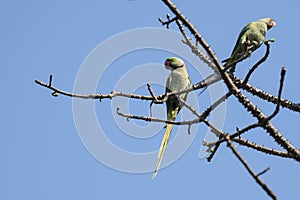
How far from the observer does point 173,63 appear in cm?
487

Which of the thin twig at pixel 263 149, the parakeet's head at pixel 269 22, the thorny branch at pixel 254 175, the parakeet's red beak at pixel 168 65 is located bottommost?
the thorny branch at pixel 254 175

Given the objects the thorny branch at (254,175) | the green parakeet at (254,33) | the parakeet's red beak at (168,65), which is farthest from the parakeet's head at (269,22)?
the thorny branch at (254,175)

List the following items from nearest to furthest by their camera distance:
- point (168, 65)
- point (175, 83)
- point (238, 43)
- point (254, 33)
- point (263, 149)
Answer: point (263, 149) → point (238, 43) → point (254, 33) → point (175, 83) → point (168, 65)

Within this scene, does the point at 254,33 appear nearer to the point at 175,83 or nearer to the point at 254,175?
the point at 175,83

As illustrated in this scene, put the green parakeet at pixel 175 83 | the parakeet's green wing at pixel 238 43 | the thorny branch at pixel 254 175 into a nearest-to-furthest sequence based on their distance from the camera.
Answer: the thorny branch at pixel 254 175, the parakeet's green wing at pixel 238 43, the green parakeet at pixel 175 83

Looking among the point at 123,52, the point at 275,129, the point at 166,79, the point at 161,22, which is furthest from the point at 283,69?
the point at 166,79

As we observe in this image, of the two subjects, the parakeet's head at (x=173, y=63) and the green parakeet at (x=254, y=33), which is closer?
the green parakeet at (x=254, y=33)

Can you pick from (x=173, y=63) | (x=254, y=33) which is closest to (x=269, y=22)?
(x=254, y=33)

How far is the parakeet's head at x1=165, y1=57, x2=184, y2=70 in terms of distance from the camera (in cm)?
483

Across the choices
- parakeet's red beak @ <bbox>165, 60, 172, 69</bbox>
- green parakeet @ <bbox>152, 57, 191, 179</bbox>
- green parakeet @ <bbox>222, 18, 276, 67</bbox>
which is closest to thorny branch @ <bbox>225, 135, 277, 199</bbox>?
green parakeet @ <bbox>152, 57, 191, 179</bbox>

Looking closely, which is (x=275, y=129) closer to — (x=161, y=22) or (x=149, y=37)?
(x=161, y=22)

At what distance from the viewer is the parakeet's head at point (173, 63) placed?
4828 mm

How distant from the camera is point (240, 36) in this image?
438 cm

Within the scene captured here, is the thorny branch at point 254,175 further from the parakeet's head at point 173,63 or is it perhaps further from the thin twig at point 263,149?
the parakeet's head at point 173,63
